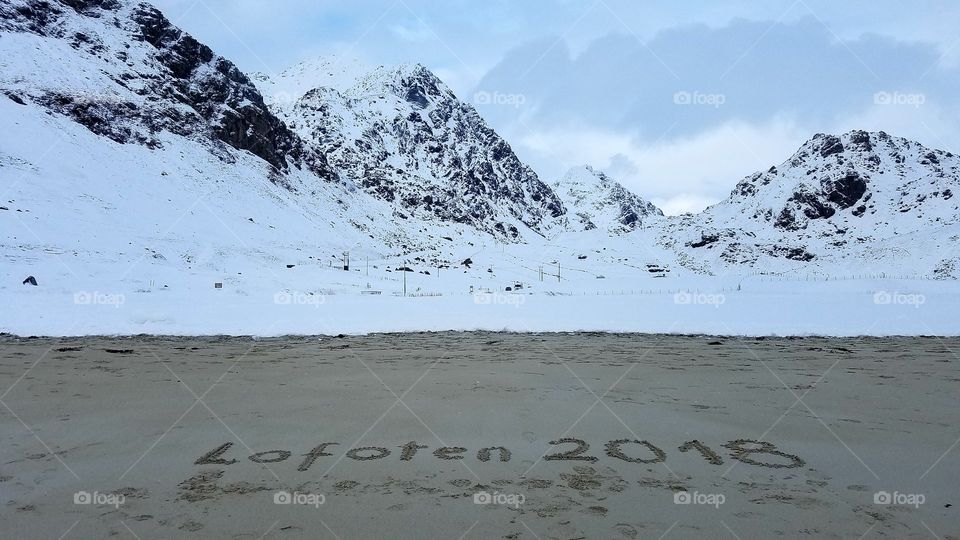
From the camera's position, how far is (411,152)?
164 meters

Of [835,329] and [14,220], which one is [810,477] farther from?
[14,220]

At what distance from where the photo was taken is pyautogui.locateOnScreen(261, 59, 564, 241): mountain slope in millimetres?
137000

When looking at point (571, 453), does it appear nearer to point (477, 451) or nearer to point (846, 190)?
point (477, 451)

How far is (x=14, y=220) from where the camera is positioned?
120 feet

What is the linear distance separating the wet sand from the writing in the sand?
0.03 meters

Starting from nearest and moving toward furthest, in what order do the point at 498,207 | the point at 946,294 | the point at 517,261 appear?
the point at 946,294, the point at 517,261, the point at 498,207

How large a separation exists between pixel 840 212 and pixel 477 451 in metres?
102

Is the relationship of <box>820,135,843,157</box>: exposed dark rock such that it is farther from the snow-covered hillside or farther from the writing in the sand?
the writing in the sand

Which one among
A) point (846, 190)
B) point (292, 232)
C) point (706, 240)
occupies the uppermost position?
point (846, 190)

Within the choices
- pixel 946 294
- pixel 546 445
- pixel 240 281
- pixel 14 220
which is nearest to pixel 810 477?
pixel 546 445

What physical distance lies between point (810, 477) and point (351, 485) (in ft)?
12.5

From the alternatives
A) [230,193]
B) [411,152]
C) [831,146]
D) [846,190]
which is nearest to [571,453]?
[230,193]

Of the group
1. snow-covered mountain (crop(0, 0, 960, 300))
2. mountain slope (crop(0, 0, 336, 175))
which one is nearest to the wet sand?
snow-covered mountain (crop(0, 0, 960, 300))

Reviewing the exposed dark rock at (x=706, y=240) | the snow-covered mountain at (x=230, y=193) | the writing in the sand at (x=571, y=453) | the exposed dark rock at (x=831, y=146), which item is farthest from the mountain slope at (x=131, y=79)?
the exposed dark rock at (x=831, y=146)
